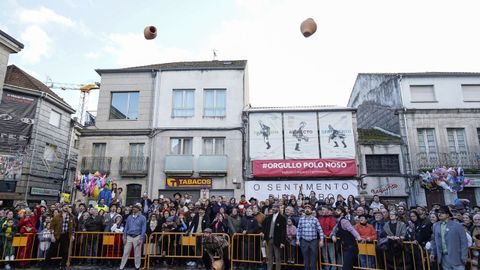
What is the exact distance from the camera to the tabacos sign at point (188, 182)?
1894 centimetres

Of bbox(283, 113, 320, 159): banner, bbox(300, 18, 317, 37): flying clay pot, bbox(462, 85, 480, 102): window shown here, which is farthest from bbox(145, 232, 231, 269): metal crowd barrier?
bbox(462, 85, 480, 102): window

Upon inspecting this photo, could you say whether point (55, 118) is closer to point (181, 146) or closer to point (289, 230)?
point (181, 146)

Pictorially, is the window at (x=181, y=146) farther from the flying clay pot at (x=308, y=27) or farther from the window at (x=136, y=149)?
the flying clay pot at (x=308, y=27)

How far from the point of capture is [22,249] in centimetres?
931

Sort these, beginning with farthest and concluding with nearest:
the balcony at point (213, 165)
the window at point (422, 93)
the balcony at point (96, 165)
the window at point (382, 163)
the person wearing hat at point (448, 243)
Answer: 1. the window at point (422, 93)
2. the balcony at point (96, 165)
3. the window at point (382, 163)
4. the balcony at point (213, 165)
5. the person wearing hat at point (448, 243)

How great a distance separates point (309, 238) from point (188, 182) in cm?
1239

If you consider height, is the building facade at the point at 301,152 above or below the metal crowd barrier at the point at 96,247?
above

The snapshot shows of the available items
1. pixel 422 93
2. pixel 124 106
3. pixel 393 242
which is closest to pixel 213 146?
pixel 124 106

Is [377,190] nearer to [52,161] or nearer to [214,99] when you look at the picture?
[214,99]

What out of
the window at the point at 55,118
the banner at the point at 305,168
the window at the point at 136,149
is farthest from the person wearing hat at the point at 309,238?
→ the window at the point at 55,118

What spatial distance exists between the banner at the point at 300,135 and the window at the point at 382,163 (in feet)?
11.1

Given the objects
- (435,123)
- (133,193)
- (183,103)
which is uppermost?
(183,103)

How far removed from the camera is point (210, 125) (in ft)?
66.0

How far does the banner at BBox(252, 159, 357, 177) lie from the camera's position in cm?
1842
